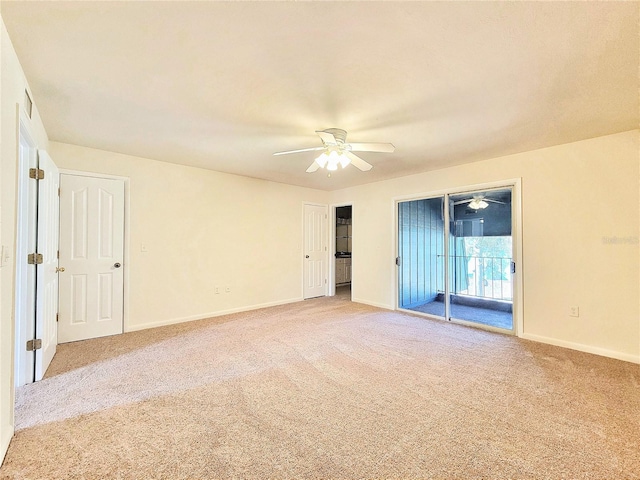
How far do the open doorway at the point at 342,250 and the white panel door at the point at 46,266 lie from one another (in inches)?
215

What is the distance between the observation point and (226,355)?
307cm

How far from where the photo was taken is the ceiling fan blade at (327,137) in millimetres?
2495

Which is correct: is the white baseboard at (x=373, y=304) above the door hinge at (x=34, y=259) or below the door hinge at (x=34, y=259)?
below

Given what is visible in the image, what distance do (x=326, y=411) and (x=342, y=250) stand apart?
6.19 m

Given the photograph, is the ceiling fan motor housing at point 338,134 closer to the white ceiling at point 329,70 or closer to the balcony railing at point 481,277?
the white ceiling at point 329,70

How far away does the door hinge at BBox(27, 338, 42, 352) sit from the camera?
2484 millimetres

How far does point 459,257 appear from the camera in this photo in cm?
443

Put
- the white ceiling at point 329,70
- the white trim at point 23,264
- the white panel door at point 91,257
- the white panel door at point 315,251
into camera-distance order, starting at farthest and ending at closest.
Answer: the white panel door at point 315,251 < the white panel door at point 91,257 < the white trim at point 23,264 < the white ceiling at point 329,70

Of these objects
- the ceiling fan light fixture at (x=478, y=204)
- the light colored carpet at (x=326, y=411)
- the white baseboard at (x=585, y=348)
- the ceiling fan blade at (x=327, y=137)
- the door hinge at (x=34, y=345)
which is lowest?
the light colored carpet at (x=326, y=411)

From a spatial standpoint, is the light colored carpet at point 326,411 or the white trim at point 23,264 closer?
the light colored carpet at point 326,411

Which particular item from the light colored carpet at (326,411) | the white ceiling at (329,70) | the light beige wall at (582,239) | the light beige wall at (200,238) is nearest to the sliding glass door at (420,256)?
the light beige wall at (582,239)

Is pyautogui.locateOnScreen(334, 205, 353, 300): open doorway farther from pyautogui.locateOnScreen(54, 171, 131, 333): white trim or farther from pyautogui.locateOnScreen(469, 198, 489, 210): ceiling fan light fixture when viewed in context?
pyautogui.locateOnScreen(54, 171, 131, 333): white trim

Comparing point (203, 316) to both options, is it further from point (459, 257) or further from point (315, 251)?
point (459, 257)

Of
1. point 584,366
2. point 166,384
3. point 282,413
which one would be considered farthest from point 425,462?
point 584,366
